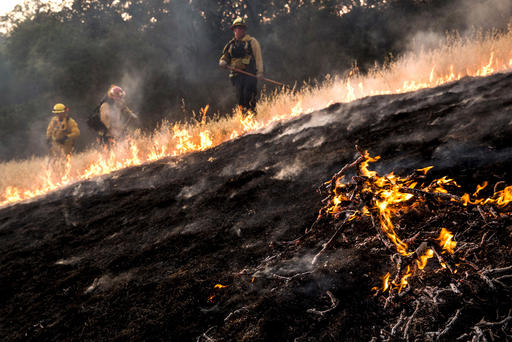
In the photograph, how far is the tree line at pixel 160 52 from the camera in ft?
41.3

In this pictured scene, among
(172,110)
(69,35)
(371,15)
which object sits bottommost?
(172,110)

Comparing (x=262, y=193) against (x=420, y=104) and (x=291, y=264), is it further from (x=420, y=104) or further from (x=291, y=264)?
(x=420, y=104)

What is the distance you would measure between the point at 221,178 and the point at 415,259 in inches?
122

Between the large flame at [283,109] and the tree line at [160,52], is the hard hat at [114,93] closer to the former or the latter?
the large flame at [283,109]

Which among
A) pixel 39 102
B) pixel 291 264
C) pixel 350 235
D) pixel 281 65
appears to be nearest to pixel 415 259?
pixel 350 235

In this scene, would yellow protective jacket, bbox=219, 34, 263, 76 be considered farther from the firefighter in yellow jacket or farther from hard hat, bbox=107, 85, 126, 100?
the firefighter in yellow jacket

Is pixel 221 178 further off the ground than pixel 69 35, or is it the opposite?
pixel 69 35

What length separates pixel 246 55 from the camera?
23.4 ft

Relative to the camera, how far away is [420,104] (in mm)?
4043

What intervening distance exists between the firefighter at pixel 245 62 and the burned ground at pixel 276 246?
2.24 m

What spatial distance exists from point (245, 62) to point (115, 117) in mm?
3360

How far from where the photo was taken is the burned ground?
1.37 meters

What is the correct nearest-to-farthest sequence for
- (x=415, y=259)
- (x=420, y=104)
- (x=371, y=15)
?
1. (x=415, y=259)
2. (x=420, y=104)
3. (x=371, y=15)

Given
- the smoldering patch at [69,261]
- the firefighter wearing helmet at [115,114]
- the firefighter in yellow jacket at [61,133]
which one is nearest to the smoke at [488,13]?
the firefighter wearing helmet at [115,114]
